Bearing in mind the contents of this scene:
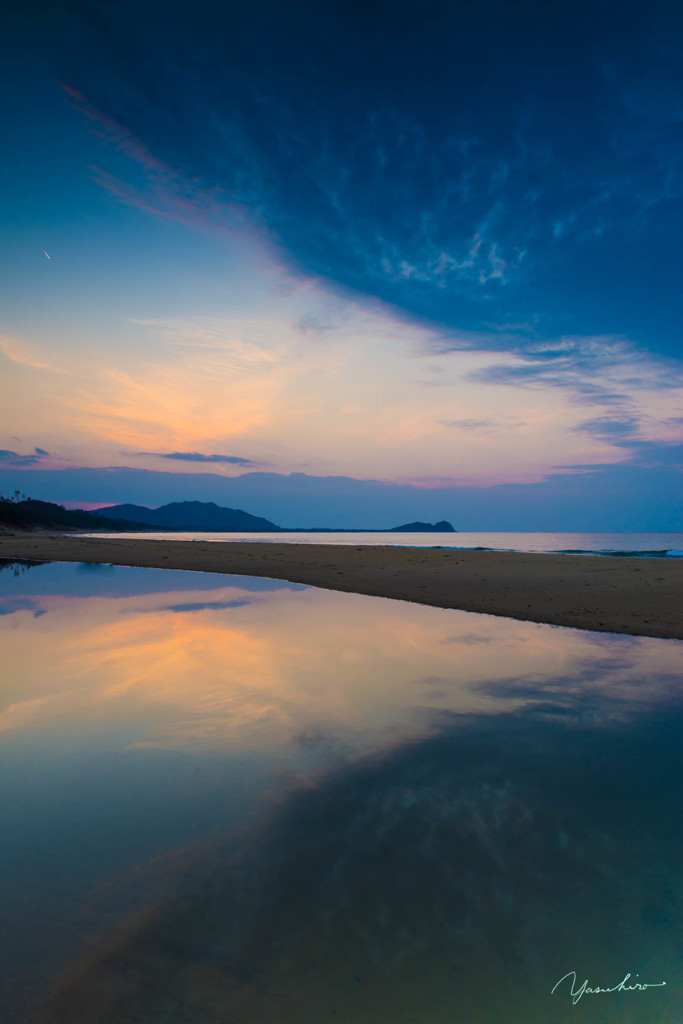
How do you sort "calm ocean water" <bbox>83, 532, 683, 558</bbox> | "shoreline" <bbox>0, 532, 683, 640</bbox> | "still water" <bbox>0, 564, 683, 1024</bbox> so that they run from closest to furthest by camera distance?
1. "still water" <bbox>0, 564, 683, 1024</bbox>
2. "shoreline" <bbox>0, 532, 683, 640</bbox>
3. "calm ocean water" <bbox>83, 532, 683, 558</bbox>

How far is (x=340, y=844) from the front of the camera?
4027 millimetres

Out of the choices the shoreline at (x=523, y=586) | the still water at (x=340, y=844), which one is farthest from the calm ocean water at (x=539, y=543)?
the still water at (x=340, y=844)

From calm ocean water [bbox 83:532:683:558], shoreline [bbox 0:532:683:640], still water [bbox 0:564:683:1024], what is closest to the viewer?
still water [bbox 0:564:683:1024]

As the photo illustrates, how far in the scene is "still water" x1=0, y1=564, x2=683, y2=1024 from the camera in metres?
2.76

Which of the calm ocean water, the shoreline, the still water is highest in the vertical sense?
the calm ocean water

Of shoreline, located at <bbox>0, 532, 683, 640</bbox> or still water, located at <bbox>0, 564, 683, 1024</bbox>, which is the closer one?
still water, located at <bbox>0, 564, 683, 1024</bbox>

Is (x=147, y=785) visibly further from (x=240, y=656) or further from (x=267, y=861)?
(x=240, y=656)

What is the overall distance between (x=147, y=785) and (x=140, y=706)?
2.41 meters

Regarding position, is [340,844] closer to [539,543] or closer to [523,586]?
[523,586]
